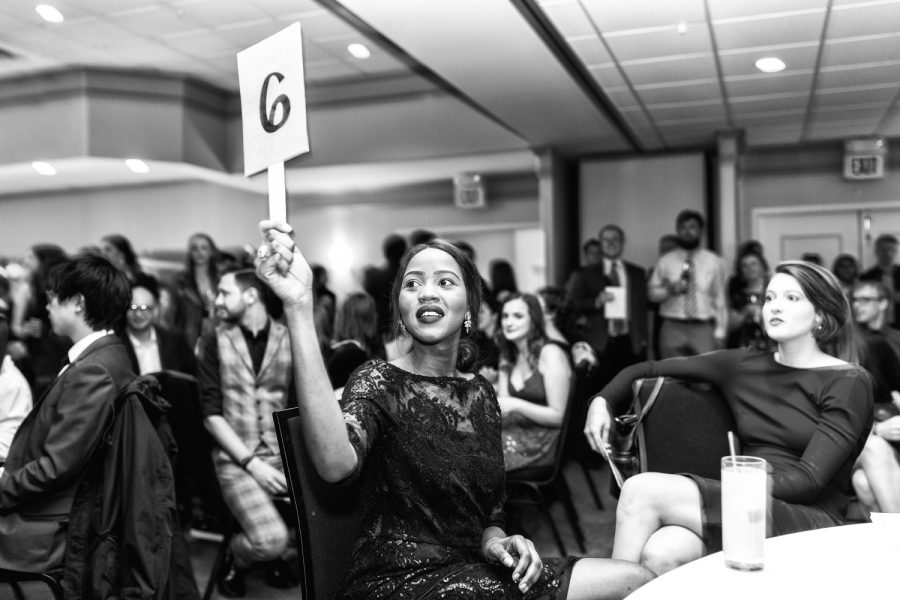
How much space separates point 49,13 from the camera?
4773 millimetres

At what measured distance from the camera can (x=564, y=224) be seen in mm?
7652

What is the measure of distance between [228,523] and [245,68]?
204 cm

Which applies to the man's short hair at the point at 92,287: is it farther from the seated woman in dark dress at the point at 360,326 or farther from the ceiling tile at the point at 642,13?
the ceiling tile at the point at 642,13

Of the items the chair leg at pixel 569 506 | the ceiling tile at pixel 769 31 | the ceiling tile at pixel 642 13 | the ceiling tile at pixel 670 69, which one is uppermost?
the ceiling tile at pixel 642 13

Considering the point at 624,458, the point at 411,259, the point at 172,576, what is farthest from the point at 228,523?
the point at 411,259

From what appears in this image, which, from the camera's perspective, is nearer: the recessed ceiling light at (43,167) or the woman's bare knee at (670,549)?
the woman's bare knee at (670,549)

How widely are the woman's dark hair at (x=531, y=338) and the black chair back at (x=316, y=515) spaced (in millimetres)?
2079

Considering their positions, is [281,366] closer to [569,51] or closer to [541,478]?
[541,478]

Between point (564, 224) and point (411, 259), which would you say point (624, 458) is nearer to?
point (411, 259)

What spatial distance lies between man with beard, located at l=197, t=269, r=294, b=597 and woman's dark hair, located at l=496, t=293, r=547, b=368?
3.19 feet

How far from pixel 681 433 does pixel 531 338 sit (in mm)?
1290

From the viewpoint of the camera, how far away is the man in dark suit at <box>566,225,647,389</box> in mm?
5707

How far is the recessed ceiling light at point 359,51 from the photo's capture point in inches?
227

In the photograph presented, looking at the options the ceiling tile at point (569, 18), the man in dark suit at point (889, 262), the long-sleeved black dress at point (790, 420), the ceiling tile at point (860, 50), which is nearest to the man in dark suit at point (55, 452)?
the long-sleeved black dress at point (790, 420)
